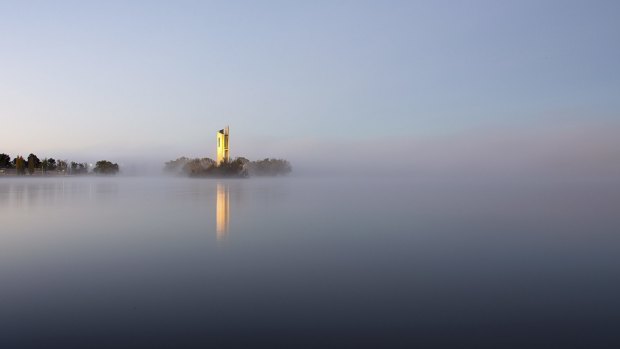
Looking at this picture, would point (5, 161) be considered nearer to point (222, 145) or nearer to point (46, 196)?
point (222, 145)

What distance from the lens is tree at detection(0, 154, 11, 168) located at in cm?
16025

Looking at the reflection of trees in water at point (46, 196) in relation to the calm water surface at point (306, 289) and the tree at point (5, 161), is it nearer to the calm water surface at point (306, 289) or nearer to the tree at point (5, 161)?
the calm water surface at point (306, 289)

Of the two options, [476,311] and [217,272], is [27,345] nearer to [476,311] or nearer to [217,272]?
[217,272]

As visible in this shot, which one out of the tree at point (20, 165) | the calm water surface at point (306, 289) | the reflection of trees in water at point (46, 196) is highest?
the tree at point (20, 165)

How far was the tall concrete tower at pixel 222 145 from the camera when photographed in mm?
132500

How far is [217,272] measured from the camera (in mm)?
8695

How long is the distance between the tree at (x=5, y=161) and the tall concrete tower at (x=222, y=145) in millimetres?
97770

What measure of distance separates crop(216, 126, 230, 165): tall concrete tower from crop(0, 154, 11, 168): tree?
97.8m

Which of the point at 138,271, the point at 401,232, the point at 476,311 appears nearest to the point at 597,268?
the point at 476,311

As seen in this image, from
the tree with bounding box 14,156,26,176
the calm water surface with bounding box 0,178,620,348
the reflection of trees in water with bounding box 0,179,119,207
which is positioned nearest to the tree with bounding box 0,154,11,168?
the tree with bounding box 14,156,26,176

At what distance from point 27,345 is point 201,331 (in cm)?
216

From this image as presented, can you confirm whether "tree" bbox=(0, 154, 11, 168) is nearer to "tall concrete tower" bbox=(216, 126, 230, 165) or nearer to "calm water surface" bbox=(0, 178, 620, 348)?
"tall concrete tower" bbox=(216, 126, 230, 165)

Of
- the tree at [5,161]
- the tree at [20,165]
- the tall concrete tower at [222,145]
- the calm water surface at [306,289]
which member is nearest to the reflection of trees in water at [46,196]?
the calm water surface at [306,289]

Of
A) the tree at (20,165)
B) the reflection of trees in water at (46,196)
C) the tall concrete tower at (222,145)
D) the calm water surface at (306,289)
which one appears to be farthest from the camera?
the tree at (20,165)
